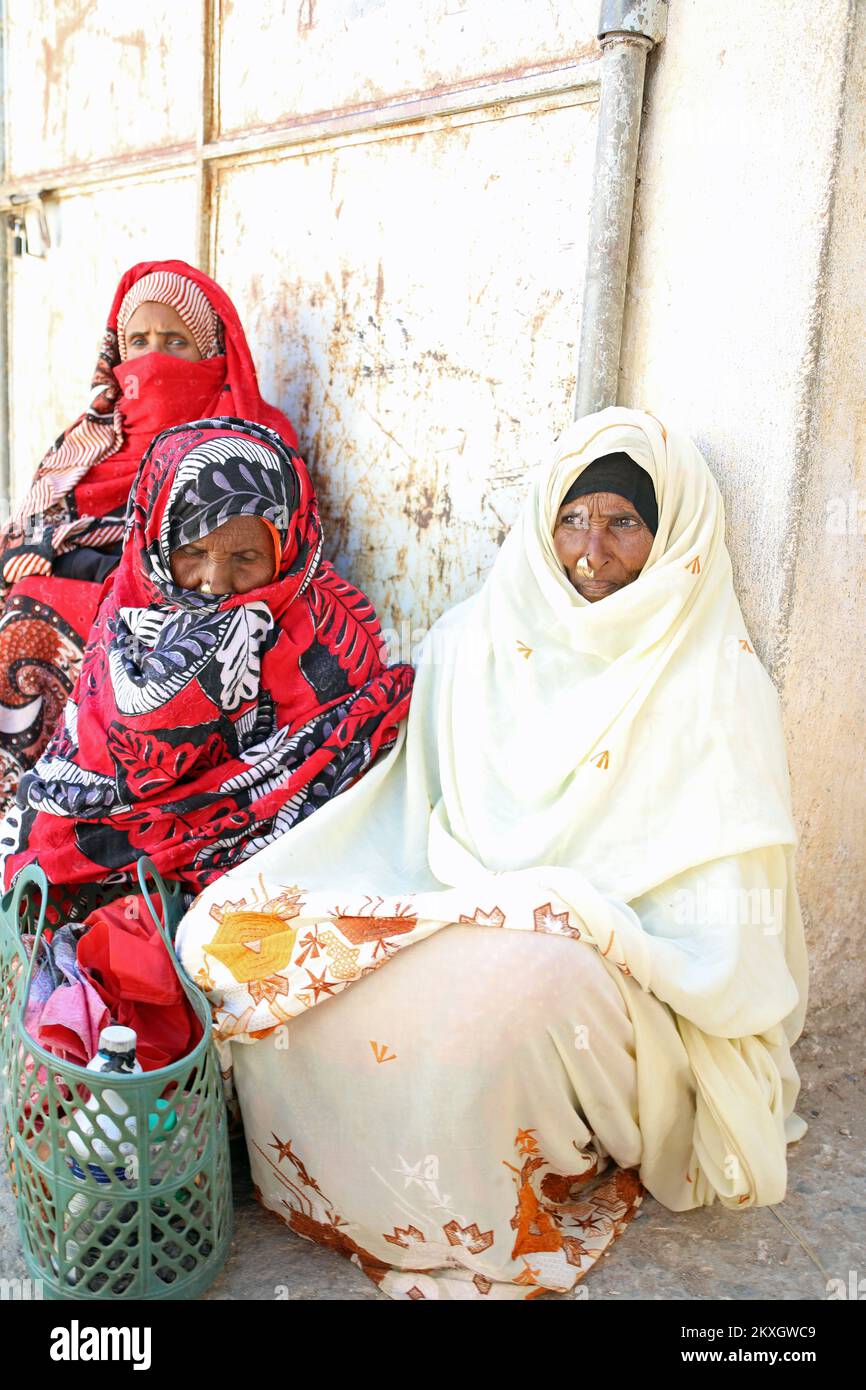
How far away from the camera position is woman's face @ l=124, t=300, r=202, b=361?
3369mm

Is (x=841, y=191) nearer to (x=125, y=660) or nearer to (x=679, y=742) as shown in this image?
(x=679, y=742)

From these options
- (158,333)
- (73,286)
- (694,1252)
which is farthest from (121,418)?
(694,1252)

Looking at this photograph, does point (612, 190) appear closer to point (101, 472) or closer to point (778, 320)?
point (778, 320)

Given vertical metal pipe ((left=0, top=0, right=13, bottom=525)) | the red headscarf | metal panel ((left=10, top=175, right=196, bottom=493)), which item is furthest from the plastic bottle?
vertical metal pipe ((left=0, top=0, right=13, bottom=525))

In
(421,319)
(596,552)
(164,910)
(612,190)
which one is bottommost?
(164,910)

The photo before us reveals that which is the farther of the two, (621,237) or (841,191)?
(621,237)

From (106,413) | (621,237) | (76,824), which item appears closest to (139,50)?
(106,413)

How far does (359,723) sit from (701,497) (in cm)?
87

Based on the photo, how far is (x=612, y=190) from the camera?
2572mm

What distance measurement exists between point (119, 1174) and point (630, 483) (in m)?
1.63

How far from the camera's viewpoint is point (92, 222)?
175 inches

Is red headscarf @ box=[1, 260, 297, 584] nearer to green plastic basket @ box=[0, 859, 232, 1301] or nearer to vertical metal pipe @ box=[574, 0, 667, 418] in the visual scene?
vertical metal pipe @ box=[574, 0, 667, 418]

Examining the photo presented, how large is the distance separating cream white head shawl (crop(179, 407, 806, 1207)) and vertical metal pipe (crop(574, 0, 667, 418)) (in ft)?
0.94

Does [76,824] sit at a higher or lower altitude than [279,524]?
lower
